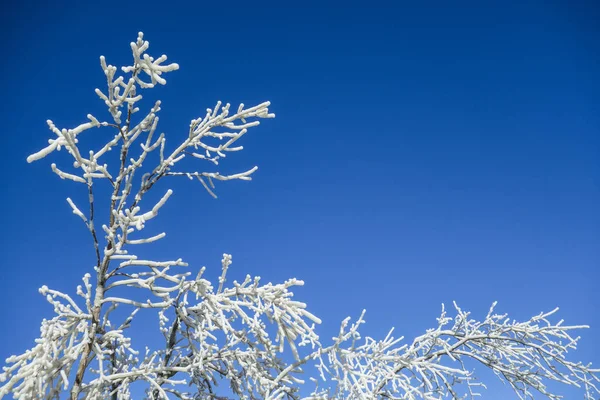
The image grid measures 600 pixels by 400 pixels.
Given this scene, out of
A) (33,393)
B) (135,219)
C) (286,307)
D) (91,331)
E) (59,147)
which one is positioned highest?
Result: (59,147)

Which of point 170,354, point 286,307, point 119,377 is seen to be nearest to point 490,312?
point 286,307

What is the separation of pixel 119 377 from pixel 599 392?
5763 millimetres

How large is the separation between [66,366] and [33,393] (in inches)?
12.2

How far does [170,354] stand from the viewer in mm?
4762

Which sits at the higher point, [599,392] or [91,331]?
→ [599,392]

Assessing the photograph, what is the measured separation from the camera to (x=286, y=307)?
4.06 m

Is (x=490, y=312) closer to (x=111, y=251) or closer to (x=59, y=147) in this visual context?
(x=111, y=251)

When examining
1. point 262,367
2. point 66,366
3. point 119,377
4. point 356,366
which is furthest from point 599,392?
point 66,366

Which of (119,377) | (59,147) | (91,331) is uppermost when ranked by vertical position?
(59,147)

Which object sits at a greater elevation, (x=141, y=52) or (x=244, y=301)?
(x=141, y=52)

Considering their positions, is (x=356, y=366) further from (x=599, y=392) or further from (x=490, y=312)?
(x=599, y=392)

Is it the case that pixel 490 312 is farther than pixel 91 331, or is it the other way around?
pixel 490 312

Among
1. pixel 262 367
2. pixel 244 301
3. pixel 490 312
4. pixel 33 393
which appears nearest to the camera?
pixel 33 393

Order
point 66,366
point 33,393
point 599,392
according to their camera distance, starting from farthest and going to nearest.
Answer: point 599,392
point 66,366
point 33,393
